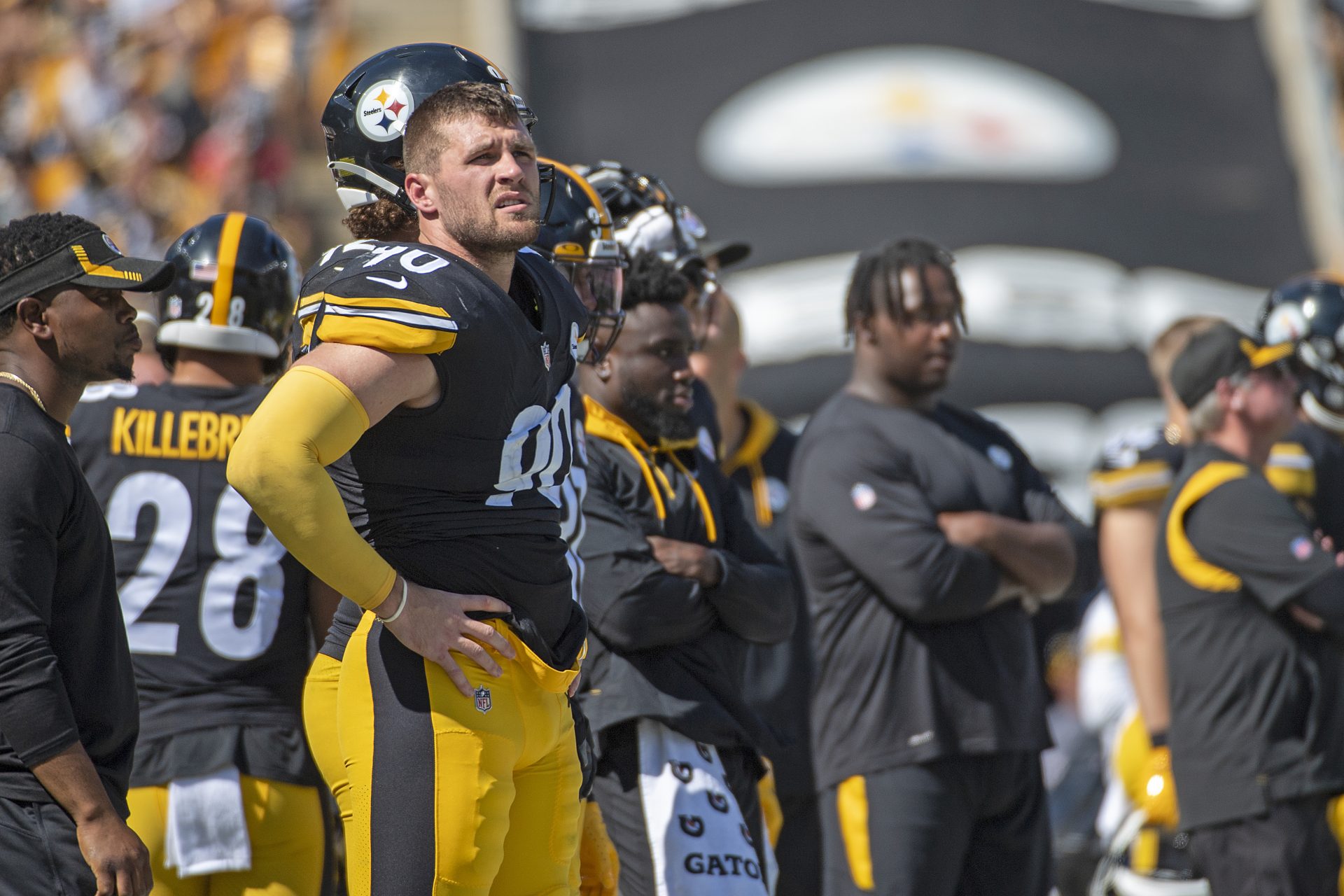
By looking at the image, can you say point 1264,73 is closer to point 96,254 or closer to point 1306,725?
point 1306,725

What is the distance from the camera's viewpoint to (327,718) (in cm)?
310

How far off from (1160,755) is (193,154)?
33.8 feet

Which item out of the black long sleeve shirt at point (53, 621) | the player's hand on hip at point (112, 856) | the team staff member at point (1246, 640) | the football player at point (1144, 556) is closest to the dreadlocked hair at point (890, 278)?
the team staff member at point (1246, 640)

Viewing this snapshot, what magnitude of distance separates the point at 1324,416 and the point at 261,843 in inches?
148

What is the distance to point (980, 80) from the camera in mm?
12180

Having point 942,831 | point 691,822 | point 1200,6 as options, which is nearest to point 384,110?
point 691,822

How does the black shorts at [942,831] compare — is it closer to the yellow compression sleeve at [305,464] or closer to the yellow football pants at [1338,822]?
the yellow football pants at [1338,822]

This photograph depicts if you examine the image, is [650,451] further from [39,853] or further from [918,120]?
[918,120]

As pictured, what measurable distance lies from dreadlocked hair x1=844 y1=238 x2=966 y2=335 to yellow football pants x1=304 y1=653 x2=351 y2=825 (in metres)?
2.45

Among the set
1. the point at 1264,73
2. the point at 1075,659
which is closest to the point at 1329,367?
the point at 1075,659

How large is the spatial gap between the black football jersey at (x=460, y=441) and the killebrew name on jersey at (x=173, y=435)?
3.93ft

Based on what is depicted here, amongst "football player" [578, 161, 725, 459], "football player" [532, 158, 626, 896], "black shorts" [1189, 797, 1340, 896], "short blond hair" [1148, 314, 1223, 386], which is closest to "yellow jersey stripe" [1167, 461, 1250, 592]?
"black shorts" [1189, 797, 1340, 896]

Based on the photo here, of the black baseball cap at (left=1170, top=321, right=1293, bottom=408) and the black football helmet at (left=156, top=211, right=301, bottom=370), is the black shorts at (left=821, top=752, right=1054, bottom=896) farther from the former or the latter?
the black football helmet at (left=156, top=211, right=301, bottom=370)

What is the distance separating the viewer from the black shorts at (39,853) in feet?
9.73
